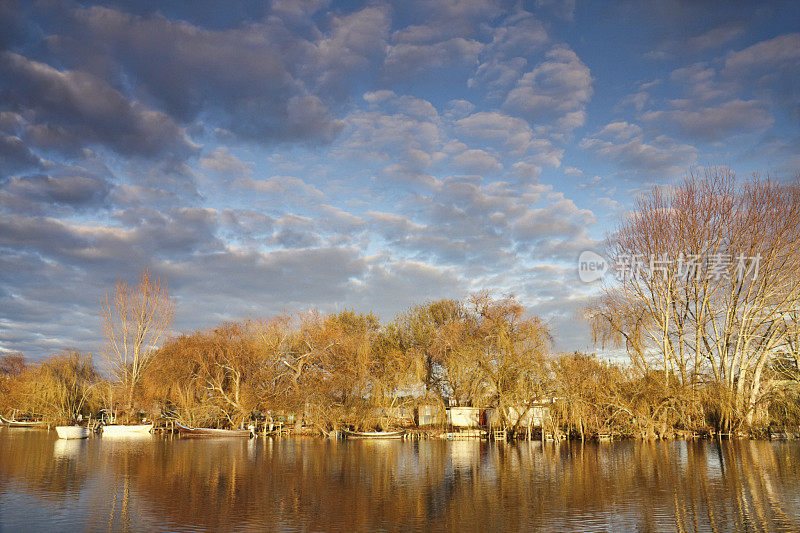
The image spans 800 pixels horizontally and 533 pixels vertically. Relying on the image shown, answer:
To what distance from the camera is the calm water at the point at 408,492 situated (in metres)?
15.3

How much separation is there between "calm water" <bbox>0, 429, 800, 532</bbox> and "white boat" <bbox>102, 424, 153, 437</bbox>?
95.3 ft

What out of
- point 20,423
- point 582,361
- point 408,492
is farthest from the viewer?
point 20,423

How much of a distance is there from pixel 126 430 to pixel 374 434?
29.7 m

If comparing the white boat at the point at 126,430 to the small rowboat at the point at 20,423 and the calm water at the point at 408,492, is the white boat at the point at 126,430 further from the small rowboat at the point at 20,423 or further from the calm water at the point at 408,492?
the calm water at the point at 408,492

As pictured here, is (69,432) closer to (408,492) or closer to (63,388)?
(63,388)

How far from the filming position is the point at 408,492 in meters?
21.1

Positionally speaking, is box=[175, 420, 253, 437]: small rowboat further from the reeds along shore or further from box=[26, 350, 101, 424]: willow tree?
box=[26, 350, 101, 424]: willow tree

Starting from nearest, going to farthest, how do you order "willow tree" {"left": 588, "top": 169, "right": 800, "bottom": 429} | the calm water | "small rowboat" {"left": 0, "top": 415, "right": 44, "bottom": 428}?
1. the calm water
2. "willow tree" {"left": 588, "top": 169, "right": 800, "bottom": 429}
3. "small rowboat" {"left": 0, "top": 415, "right": 44, "bottom": 428}

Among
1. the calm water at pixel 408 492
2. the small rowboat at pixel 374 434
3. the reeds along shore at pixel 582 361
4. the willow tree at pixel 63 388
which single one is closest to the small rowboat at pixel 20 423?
the willow tree at pixel 63 388

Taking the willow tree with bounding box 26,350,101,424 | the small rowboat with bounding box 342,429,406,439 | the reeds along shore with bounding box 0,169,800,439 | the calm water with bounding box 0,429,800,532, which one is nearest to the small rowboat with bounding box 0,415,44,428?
the willow tree with bounding box 26,350,101,424

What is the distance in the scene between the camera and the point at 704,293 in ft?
157

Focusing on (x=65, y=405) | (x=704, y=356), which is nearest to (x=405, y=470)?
(x=704, y=356)

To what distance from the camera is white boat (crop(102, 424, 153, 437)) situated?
62938 mm

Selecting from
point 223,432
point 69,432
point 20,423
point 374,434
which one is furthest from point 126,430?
point 20,423
